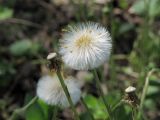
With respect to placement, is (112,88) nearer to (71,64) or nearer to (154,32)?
(154,32)

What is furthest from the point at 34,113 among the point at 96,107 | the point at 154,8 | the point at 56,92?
the point at 154,8

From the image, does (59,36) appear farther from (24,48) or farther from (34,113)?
(34,113)

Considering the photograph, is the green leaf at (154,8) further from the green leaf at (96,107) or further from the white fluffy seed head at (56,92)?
the white fluffy seed head at (56,92)

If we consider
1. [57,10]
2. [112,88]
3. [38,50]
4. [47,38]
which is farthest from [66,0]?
[112,88]

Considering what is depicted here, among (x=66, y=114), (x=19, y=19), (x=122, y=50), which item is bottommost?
(x=66, y=114)

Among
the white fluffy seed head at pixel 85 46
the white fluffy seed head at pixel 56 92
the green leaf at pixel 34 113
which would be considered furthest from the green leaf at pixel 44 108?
the white fluffy seed head at pixel 85 46
